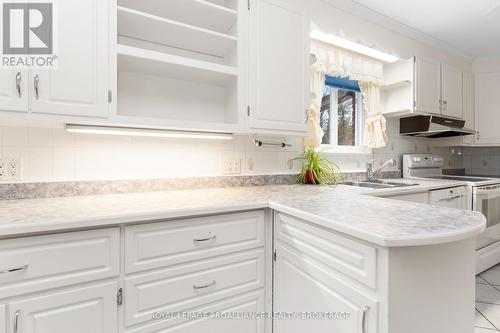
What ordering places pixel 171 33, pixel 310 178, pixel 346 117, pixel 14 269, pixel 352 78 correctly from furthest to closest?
1. pixel 346 117
2. pixel 352 78
3. pixel 310 178
4. pixel 171 33
5. pixel 14 269

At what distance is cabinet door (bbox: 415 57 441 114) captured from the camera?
8.80ft

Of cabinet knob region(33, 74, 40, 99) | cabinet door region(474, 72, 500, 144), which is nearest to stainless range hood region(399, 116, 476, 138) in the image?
cabinet door region(474, 72, 500, 144)

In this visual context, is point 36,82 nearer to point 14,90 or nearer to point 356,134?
point 14,90

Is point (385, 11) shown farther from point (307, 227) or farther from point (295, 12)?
point (307, 227)

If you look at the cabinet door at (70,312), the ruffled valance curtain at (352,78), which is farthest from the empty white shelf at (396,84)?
the cabinet door at (70,312)

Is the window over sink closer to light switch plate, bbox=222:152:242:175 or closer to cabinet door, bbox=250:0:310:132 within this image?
cabinet door, bbox=250:0:310:132

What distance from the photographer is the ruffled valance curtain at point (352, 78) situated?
2.28 meters

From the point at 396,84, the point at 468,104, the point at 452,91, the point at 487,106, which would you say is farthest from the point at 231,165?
the point at 487,106

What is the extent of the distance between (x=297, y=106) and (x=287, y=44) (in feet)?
1.45

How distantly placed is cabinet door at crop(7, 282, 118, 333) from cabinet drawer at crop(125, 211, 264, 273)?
14cm

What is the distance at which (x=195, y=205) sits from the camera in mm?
1240

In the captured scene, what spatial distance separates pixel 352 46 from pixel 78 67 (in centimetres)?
220

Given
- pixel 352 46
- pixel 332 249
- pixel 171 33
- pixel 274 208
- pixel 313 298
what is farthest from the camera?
pixel 352 46

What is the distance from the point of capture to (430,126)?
2.70m
